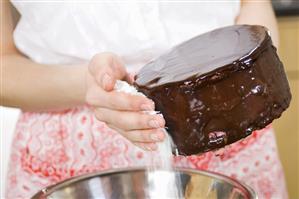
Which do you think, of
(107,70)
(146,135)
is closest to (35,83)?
(107,70)

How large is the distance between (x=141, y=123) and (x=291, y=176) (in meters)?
1.12

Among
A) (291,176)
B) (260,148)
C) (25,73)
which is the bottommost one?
(291,176)

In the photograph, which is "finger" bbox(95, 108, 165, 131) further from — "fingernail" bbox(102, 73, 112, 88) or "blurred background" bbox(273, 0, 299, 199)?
A: "blurred background" bbox(273, 0, 299, 199)

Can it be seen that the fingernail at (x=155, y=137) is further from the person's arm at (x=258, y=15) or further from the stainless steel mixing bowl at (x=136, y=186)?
the person's arm at (x=258, y=15)

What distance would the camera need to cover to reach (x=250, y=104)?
762 mm

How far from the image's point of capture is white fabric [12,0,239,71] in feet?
3.76

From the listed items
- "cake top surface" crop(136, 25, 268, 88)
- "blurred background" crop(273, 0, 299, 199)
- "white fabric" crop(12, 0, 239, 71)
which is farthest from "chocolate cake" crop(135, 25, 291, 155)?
"blurred background" crop(273, 0, 299, 199)

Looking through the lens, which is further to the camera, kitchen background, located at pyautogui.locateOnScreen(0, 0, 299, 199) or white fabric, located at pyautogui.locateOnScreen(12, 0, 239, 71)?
kitchen background, located at pyautogui.locateOnScreen(0, 0, 299, 199)

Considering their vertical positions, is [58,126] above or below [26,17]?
below

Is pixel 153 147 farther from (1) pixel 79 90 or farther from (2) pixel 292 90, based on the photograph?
(2) pixel 292 90

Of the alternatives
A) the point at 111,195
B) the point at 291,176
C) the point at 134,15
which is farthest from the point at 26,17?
the point at 291,176

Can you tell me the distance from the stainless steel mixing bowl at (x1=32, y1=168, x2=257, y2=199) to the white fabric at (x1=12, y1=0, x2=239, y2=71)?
299 mm

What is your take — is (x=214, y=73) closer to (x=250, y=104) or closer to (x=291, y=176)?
(x=250, y=104)

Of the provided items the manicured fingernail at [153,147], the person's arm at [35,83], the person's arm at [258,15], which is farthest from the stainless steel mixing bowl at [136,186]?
the person's arm at [258,15]
